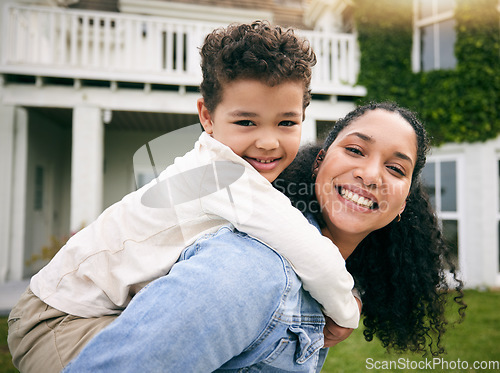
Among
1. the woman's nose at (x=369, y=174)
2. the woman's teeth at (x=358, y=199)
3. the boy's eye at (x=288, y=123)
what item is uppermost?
the boy's eye at (x=288, y=123)

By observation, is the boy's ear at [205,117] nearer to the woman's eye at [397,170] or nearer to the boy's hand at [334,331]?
the woman's eye at [397,170]

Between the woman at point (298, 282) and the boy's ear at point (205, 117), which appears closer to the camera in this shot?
the woman at point (298, 282)

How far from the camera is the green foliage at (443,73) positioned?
26.5 ft

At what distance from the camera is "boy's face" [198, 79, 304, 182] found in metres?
1.56

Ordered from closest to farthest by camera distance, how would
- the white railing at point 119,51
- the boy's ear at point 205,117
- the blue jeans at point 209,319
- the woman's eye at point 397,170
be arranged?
the blue jeans at point 209,319 → the woman's eye at point 397,170 → the boy's ear at point 205,117 → the white railing at point 119,51

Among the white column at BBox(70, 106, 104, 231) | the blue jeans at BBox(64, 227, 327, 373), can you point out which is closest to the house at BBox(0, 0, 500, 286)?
the white column at BBox(70, 106, 104, 231)

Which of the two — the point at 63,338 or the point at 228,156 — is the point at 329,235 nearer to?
the point at 228,156

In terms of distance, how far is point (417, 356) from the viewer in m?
Answer: 4.77

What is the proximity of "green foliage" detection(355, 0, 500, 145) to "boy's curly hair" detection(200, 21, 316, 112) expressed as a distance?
6.79 metres

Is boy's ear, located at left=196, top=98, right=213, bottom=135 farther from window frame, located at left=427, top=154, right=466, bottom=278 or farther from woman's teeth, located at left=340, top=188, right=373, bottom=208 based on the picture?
window frame, located at left=427, top=154, right=466, bottom=278

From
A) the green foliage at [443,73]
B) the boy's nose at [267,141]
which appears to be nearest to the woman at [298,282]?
the boy's nose at [267,141]

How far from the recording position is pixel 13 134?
779 cm

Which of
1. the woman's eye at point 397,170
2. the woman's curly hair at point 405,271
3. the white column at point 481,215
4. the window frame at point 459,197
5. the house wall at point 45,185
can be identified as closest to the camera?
the woman's eye at point 397,170

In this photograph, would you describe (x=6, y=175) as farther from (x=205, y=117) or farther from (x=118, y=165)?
(x=205, y=117)
